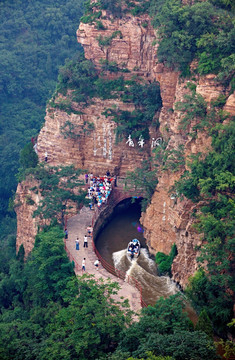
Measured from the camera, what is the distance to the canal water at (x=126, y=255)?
33719 millimetres

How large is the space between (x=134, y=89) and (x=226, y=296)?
1704cm

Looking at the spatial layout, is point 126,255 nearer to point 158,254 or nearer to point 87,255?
point 158,254

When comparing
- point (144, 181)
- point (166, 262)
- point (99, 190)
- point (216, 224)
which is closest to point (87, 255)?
point (166, 262)

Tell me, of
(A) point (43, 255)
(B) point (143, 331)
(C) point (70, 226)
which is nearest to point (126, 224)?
(C) point (70, 226)

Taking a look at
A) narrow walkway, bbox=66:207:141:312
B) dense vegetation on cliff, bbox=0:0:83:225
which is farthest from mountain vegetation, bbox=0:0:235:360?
dense vegetation on cliff, bbox=0:0:83:225

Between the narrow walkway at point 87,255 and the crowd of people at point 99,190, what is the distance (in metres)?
0.83

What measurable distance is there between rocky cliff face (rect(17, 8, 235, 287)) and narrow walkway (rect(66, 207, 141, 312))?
3024 mm

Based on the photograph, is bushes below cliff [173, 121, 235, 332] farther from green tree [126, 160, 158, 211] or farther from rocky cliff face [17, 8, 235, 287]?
green tree [126, 160, 158, 211]

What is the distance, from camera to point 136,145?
135 feet

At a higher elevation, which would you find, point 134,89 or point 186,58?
point 186,58

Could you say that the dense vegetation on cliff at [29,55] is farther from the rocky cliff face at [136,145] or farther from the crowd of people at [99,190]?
the crowd of people at [99,190]

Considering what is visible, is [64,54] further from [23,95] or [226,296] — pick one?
[226,296]

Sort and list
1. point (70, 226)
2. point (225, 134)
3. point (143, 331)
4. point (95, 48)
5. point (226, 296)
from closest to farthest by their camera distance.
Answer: point (143, 331), point (226, 296), point (225, 134), point (70, 226), point (95, 48)

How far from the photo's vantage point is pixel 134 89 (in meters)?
39.8
